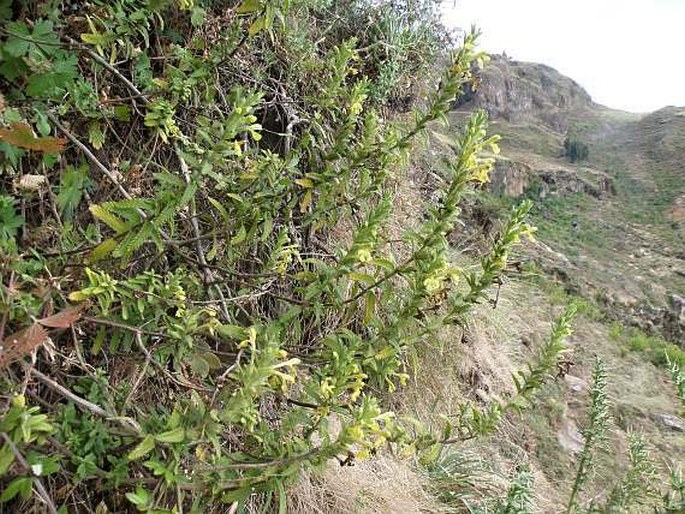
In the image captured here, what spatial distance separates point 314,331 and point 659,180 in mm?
32526

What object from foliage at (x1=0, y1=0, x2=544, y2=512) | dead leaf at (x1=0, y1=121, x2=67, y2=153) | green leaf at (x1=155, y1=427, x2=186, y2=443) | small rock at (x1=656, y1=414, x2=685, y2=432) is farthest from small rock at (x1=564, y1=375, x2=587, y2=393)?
dead leaf at (x1=0, y1=121, x2=67, y2=153)

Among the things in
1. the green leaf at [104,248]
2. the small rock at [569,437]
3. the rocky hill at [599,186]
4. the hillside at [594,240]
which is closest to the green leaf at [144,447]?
the green leaf at [104,248]

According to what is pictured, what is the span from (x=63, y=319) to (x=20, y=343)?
0.08 metres

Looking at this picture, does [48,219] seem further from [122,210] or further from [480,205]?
[480,205]

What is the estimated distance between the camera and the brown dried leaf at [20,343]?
860mm

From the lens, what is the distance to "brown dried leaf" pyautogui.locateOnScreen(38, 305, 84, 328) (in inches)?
36.2

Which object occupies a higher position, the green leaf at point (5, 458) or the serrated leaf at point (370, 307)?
the serrated leaf at point (370, 307)

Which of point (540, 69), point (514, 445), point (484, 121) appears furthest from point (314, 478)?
point (540, 69)

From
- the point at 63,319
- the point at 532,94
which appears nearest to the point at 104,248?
the point at 63,319

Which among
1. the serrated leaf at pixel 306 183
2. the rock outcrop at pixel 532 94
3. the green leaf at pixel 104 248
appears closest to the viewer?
the green leaf at pixel 104 248

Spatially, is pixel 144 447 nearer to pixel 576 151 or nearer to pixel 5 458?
pixel 5 458

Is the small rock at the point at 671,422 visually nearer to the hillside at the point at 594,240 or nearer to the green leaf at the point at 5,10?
the hillside at the point at 594,240

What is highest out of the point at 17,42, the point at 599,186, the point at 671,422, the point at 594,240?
the point at 17,42

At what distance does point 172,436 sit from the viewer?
951mm
